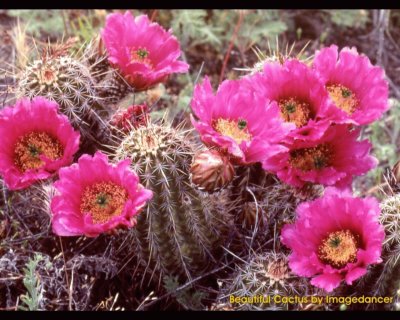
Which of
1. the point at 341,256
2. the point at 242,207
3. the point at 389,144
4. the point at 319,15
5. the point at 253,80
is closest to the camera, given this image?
the point at 341,256

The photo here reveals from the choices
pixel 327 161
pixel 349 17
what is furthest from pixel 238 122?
pixel 349 17

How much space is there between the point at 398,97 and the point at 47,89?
2.10 metres

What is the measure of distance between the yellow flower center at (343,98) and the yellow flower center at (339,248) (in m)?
0.39

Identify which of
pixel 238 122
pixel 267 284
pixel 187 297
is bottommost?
pixel 187 297

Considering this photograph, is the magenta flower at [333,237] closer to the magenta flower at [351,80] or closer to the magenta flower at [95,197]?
the magenta flower at [351,80]

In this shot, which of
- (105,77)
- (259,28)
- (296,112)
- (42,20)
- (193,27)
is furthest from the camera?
(42,20)

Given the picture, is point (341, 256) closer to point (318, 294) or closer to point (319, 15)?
point (318, 294)

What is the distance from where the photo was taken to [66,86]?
6.44ft

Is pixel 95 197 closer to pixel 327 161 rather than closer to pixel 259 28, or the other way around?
pixel 327 161

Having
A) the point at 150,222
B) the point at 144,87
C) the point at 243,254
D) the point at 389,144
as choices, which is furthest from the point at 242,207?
the point at 389,144

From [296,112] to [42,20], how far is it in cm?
205

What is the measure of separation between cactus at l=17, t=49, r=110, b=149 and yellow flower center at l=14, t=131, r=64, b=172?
101 millimetres

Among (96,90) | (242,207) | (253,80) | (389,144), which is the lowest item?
(389,144)

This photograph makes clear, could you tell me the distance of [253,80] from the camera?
194 cm
